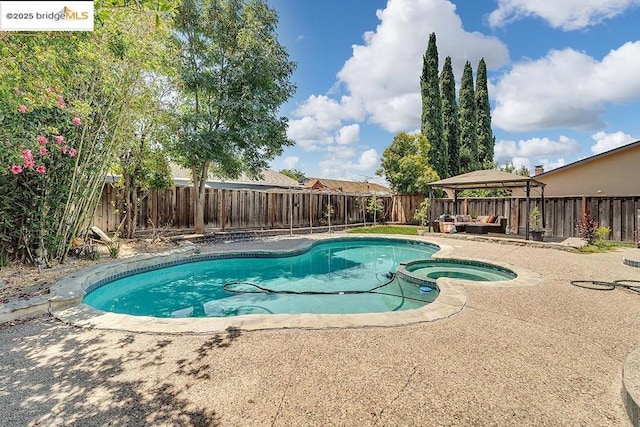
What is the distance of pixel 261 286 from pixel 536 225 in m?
9.82

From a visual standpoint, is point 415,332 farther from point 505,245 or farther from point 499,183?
point 499,183

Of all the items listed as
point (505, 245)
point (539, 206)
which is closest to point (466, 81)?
point (539, 206)

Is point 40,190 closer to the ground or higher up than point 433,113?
closer to the ground

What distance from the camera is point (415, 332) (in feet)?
9.96

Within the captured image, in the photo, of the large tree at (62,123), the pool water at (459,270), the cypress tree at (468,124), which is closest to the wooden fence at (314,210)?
the large tree at (62,123)

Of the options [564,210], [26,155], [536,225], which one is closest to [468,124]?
[564,210]

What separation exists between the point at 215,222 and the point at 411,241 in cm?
718

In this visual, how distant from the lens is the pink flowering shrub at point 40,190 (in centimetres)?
499

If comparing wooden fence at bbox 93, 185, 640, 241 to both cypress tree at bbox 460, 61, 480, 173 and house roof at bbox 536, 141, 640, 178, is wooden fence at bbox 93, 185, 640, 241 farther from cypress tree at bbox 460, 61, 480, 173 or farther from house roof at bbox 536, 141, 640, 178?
cypress tree at bbox 460, 61, 480, 173

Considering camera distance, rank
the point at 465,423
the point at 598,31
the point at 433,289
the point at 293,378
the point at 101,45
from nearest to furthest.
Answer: the point at 465,423 < the point at 293,378 < the point at 101,45 < the point at 433,289 < the point at 598,31

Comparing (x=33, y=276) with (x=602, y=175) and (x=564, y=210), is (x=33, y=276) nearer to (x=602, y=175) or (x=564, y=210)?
(x=564, y=210)

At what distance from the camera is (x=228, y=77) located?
930 centimetres

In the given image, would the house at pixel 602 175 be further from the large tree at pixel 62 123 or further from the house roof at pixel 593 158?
the large tree at pixel 62 123

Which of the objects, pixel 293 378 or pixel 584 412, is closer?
pixel 584 412
